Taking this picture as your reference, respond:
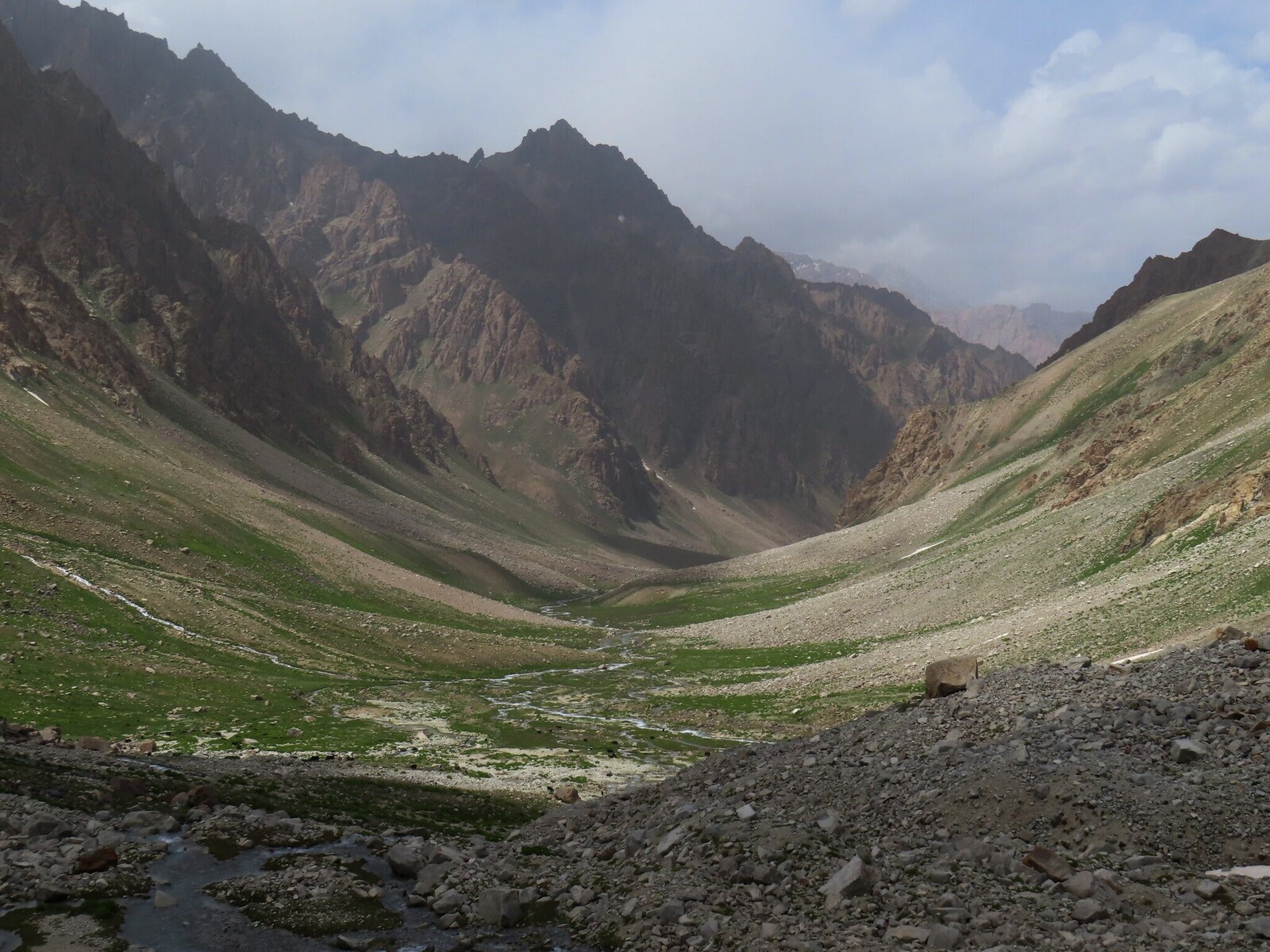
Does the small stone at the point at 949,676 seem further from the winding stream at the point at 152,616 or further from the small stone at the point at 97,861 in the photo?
the winding stream at the point at 152,616

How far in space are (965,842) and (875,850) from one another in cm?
200

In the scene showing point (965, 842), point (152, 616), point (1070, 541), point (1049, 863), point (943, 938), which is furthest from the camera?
point (1070, 541)

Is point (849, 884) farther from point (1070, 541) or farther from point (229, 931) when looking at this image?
point (1070, 541)

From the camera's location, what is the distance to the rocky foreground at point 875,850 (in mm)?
18422

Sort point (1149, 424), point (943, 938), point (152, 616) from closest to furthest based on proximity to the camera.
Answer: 1. point (943, 938)
2. point (152, 616)
3. point (1149, 424)

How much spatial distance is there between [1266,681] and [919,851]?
12143 millimetres

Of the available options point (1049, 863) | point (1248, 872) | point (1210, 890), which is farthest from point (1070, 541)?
point (1210, 890)

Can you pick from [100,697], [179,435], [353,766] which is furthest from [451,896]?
[179,435]

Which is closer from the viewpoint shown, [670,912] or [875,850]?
[670,912]

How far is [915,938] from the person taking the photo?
17.7 metres

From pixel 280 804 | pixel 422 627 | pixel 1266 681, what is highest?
pixel 1266 681

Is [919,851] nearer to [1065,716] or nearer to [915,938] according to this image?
[915,938]

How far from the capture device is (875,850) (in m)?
21.9

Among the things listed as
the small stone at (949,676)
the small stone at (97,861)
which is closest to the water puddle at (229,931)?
the small stone at (97,861)
